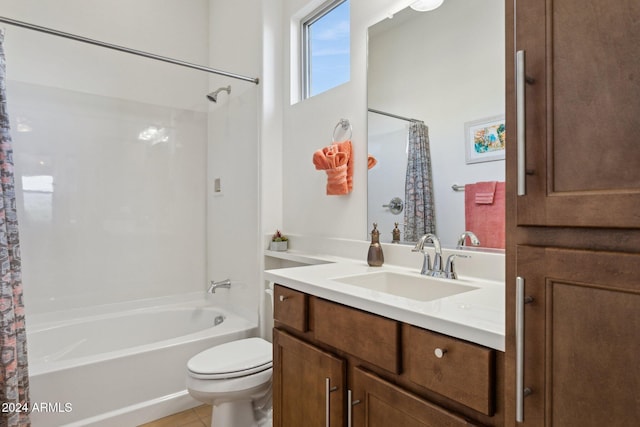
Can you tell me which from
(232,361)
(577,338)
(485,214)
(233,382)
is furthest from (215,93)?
(577,338)

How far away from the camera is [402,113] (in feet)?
5.36

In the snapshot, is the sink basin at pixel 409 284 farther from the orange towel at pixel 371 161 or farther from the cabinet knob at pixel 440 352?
the orange towel at pixel 371 161

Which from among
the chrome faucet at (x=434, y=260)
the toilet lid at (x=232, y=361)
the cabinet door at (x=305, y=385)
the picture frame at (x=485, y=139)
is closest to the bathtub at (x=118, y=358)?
the toilet lid at (x=232, y=361)

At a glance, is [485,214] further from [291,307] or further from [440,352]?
[291,307]

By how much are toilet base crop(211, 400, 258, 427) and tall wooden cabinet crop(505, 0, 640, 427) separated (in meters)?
1.41

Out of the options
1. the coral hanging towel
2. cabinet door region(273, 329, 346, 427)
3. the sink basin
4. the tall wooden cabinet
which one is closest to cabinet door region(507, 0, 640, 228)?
the tall wooden cabinet

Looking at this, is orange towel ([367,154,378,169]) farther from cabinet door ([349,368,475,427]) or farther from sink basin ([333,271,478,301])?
cabinet door ([349,368,475,427])

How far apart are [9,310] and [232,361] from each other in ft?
3.35

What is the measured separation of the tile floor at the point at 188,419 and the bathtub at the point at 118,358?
1.2 inches

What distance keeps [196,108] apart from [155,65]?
1.39 ft

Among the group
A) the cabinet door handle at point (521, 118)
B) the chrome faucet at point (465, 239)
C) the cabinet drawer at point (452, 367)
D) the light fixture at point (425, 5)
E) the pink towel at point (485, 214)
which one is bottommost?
the cabinet drawer at point (452, 367)

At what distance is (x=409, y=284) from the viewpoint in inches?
55.8

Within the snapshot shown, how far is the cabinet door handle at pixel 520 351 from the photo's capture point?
0.63m

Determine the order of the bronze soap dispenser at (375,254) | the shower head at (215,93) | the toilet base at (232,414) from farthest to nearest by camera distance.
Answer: the shower head at (215,93) → the toilet base at (232,414) → the bronze soap dispenser at (375,254)
